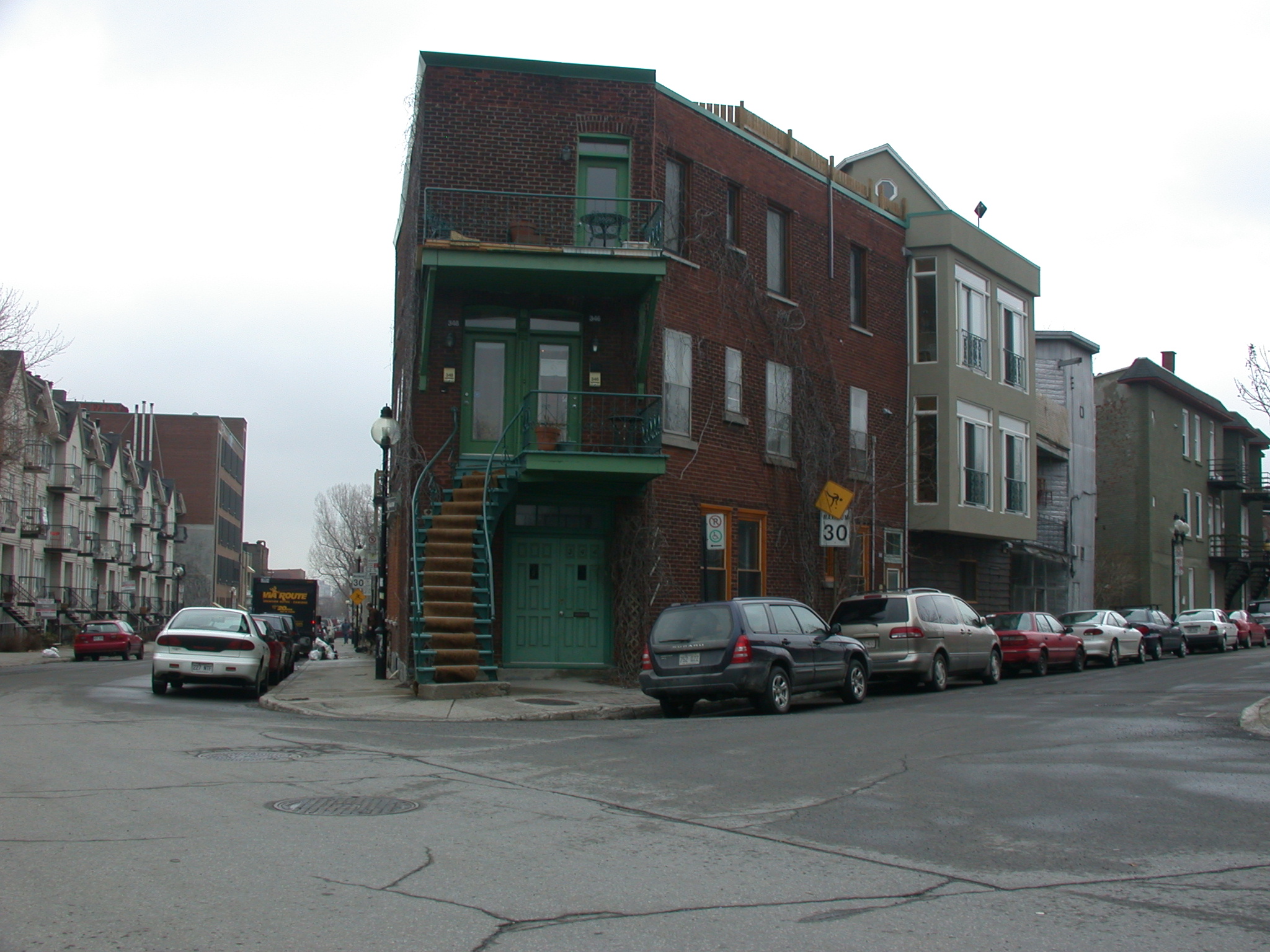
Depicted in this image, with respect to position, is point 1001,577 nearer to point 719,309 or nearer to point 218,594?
point 719,309

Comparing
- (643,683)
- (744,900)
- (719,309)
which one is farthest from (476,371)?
(744,900)

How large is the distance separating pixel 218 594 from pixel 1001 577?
8515 centimetres

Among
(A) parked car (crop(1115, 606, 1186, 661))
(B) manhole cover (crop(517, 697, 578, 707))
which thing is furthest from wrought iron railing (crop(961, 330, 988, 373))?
(B) manhole cover (crop(517, 697, 578, 707))

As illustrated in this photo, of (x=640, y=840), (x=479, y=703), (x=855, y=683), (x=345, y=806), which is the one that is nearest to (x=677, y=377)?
(x=855, y=683)

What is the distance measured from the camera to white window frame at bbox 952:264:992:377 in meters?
28.8

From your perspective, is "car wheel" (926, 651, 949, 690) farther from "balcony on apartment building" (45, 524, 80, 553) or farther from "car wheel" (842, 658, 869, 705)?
"balcony on apartment building" (45, 524, 80, 553)

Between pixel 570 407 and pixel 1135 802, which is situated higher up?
pixel 570 407

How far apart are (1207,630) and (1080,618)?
10703mm

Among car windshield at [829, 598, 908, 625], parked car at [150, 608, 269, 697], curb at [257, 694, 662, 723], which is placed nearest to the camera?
curb at [257, 694, 662, 723]

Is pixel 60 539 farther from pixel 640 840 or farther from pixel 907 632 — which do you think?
pixel 640 840

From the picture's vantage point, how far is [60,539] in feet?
202

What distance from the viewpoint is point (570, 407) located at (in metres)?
20.9

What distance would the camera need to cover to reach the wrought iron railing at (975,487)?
2900 cm

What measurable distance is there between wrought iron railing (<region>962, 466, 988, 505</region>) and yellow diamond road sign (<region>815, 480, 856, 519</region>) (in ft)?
24.6
